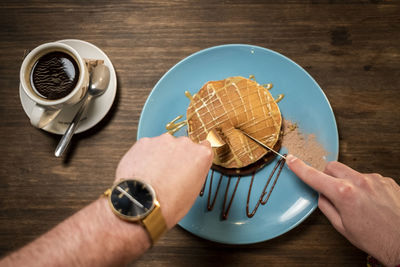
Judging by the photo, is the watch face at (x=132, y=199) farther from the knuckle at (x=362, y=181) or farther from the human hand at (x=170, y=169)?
the knuckle at (x=362, y=181)

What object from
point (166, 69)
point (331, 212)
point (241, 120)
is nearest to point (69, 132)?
point (166, 69)

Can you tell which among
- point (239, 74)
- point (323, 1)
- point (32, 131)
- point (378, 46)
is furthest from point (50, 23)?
point (378, 46)

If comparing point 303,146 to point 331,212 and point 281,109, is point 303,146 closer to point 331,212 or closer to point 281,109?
point 281,109

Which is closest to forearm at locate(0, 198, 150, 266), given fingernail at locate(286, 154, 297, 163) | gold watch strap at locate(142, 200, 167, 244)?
gold watch strap at locate(142, 200, 167, 244)

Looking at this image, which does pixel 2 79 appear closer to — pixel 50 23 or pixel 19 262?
pixel 50 23

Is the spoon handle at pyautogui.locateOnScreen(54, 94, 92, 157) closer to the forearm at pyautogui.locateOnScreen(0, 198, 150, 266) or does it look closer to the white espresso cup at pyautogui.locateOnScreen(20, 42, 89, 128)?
the white espresso cup at pyautogui.locateOnScreen(20, 42, 89, 128)

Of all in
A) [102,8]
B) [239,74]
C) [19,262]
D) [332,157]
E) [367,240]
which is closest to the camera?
[19,262]

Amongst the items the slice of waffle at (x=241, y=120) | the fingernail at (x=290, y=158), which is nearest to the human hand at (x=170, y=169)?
the slice of waffle at (x=241, y=120)
